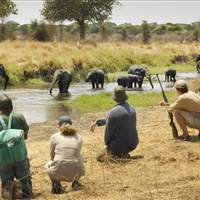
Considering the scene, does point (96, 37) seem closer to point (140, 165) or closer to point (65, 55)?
point (65, 55)

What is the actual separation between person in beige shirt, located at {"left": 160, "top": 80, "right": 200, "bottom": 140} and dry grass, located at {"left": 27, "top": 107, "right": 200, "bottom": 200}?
0.42 metres

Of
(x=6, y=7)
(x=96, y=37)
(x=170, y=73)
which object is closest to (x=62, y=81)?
(x=170, y=73)

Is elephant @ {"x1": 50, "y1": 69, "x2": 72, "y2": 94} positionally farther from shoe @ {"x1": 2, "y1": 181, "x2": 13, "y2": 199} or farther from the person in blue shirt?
shoe @ {"x1": 2, "y1": 181, "x2": 13, "y2": 199}

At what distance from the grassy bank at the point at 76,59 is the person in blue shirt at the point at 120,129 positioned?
20.2m

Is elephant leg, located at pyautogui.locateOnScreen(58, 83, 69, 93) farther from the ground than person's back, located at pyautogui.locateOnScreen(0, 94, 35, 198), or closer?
closer

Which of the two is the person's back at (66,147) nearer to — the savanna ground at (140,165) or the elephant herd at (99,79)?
the savanna ground at (140,165)

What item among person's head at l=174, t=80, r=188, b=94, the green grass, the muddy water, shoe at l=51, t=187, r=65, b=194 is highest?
person's head at l=174, t=80, r=188, b=94

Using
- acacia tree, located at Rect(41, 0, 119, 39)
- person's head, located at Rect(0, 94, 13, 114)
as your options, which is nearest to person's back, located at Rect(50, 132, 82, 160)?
person's head, located at Rect(0, 94, 13, 114)

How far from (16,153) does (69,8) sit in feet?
179

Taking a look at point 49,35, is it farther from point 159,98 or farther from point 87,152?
point 87,152

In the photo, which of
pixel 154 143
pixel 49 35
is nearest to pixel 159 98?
pixel 154 143

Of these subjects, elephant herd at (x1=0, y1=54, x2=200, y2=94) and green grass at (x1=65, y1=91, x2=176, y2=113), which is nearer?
green grass at (x1=65, y1=91, x2=176, y2=113)

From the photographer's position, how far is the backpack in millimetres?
7098

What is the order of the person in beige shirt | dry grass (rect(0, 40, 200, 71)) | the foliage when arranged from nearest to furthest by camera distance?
the person in beige shirt < dry grass (rect(0, 40, 200, 71)) < the foliage
